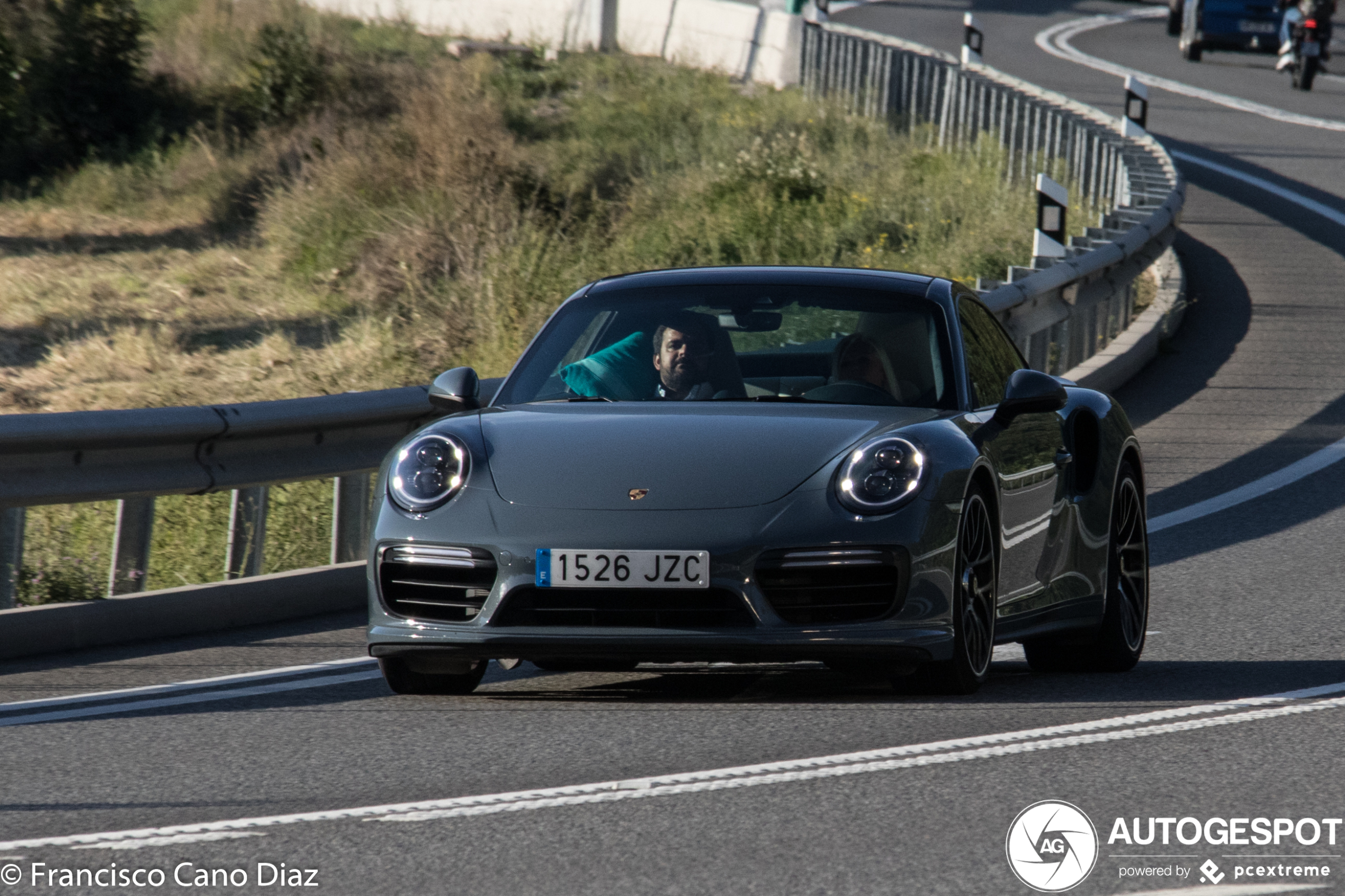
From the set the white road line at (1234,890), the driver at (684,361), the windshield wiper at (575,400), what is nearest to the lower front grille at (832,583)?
the driver at (684,361)

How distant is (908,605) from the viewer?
602cm

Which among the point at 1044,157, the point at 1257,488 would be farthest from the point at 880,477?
the point at 1044,157

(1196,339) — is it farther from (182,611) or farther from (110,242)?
(110,242)

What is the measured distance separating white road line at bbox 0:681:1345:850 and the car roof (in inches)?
68.0

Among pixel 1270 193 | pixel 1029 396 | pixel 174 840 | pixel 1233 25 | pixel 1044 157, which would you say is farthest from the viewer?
pixel 1233 25

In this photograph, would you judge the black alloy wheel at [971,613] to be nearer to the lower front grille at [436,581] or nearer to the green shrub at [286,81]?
the lower front grille at [436,581]

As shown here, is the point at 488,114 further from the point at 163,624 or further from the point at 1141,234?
the point at 163,624

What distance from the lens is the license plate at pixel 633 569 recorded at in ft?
19.4

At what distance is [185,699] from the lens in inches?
→ 263

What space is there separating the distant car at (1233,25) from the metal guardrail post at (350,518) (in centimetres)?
3648

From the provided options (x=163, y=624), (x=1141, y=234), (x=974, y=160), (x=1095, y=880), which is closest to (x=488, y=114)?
(x=974, y=160)

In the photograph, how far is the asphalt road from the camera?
4.54 meters

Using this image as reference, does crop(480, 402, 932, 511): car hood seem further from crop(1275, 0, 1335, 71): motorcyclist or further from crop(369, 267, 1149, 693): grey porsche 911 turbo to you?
crop(1275, 0, 1335, 71): motorcyclist

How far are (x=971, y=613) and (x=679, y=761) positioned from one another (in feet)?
3.93
